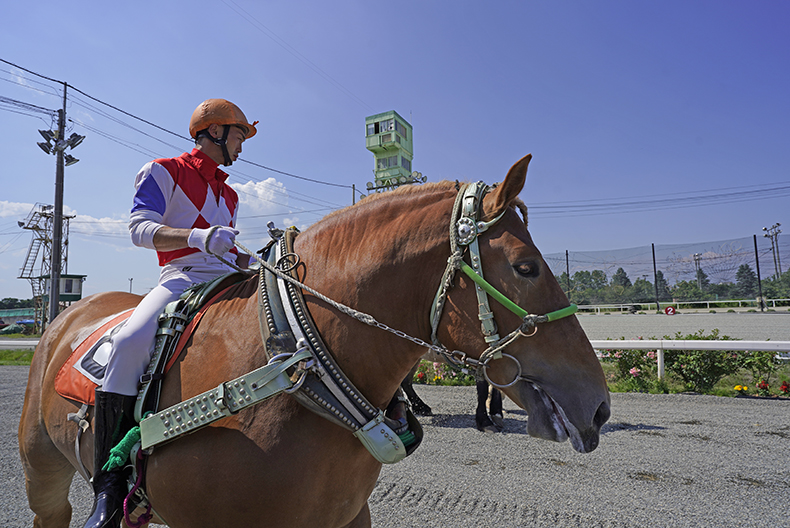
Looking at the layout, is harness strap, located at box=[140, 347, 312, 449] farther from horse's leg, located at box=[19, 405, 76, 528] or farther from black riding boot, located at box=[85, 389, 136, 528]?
horse's leg, located at box=[19, 405, 76, 528]

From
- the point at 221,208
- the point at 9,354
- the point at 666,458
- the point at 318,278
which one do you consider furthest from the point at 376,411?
the point at 9,354

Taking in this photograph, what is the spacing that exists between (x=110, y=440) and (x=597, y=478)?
4.21 m

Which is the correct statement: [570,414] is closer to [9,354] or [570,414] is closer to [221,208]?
[221,208]

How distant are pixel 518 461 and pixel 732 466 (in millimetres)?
→ 2151

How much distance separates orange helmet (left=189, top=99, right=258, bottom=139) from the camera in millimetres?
2291

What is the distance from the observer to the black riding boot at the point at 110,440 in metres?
1.71

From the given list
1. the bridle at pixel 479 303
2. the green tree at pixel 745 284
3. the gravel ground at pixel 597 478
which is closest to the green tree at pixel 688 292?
the green tree at pixel 745 284

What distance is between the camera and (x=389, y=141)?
28.0 metres

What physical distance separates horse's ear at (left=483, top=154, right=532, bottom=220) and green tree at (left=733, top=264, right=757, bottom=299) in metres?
68.2

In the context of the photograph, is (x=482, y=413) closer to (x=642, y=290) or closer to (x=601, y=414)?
(x=601, y=414)

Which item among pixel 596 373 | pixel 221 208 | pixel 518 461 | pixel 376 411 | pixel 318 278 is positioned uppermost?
pixel 221 208

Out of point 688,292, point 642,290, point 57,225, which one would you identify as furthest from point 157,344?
point 642,290

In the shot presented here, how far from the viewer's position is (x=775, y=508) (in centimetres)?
348

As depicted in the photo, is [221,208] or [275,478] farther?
[221,208]
